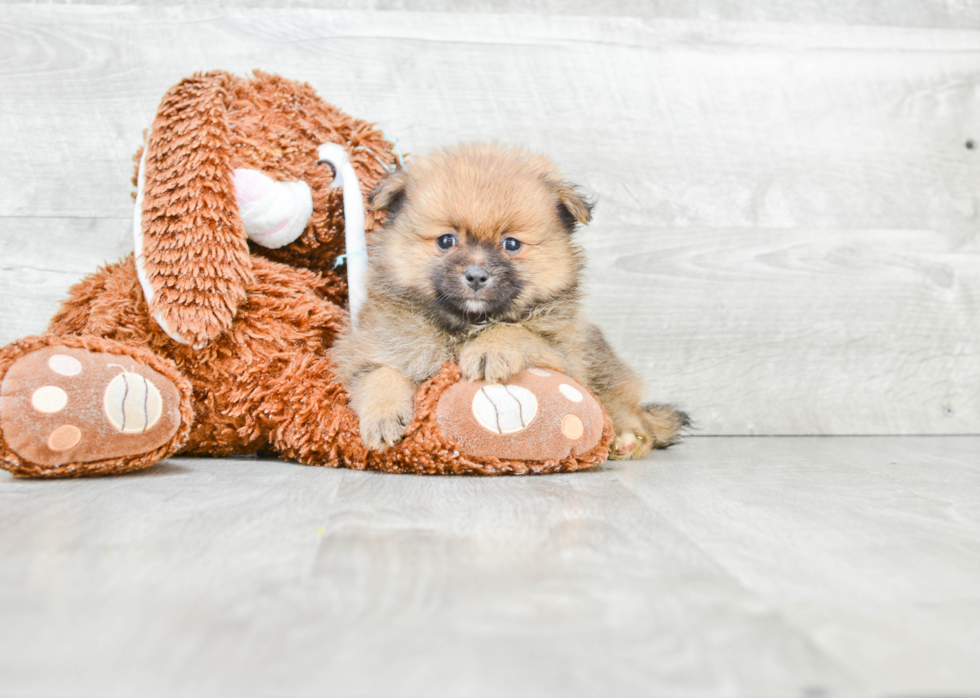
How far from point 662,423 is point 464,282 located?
854 millimetres

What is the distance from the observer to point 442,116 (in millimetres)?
2586

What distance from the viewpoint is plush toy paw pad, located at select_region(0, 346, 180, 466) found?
57.6 inches

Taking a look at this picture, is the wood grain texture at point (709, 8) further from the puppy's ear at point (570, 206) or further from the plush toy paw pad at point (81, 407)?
the plush toy paw pad at point (81, 407)

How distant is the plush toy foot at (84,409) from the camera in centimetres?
146

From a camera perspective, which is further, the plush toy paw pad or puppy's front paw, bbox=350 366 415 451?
A: puppy's front paw, bbox=350 366 415 451

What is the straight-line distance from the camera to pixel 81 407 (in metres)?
1.51

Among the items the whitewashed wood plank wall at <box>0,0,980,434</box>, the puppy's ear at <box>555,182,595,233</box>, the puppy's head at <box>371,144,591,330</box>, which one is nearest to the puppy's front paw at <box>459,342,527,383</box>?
the puppy's head at <box>371,144,591,330</box>

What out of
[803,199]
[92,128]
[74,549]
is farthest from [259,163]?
[803,199]

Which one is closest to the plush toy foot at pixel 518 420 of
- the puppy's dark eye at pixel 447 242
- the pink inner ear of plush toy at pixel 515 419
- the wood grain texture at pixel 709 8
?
the pink inner ear of plush toy at pixel 515 419

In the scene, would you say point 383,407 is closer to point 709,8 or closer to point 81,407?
point 81,407

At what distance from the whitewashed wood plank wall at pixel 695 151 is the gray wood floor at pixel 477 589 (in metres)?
1.18

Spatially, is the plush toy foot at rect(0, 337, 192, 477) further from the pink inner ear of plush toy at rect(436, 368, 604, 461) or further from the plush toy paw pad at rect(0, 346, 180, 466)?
the pink inner ear of plush toy at rect(436, 368, 604, 461)

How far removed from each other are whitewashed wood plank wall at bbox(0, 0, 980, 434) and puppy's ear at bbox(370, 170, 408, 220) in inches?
27.8

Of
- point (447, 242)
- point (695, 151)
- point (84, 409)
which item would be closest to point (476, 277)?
point (447, 242)
